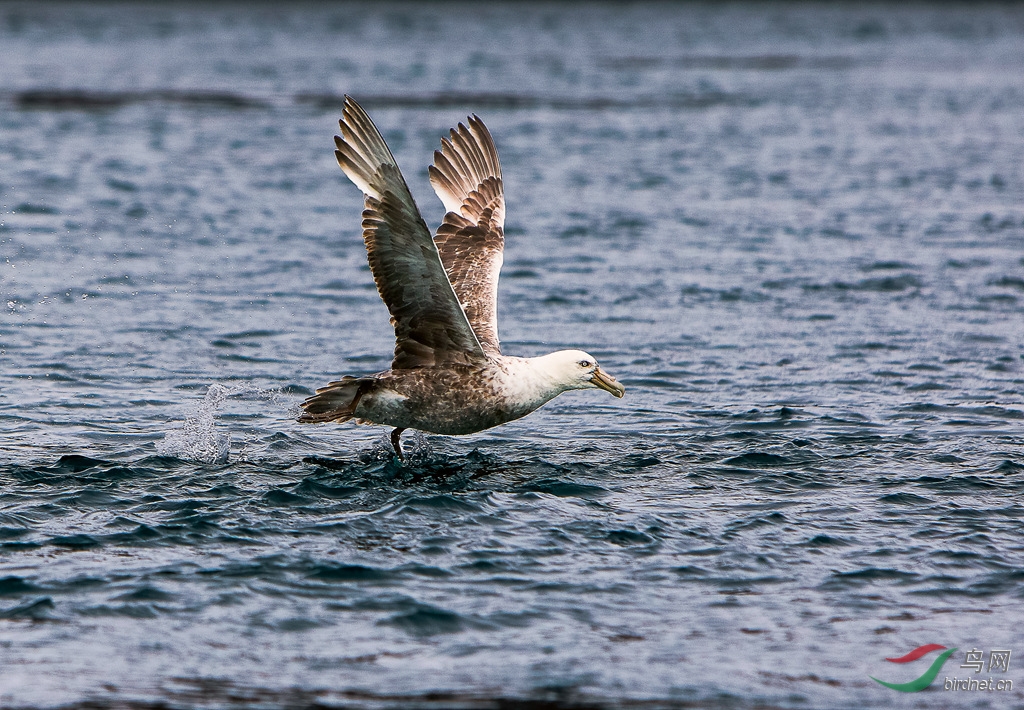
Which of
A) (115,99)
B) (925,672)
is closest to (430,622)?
(925,672)

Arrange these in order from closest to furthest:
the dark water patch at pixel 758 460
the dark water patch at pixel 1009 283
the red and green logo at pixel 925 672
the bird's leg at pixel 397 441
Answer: the red and green logo at pixel 925 672 < the dark water patch at pixel 758 460 < the bird's leg at pixel 397 441 < the dark water patch at pixel 1009 283

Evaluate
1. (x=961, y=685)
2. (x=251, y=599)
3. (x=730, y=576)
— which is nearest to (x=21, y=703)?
(x=251, y=599)

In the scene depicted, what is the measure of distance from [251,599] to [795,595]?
3.30 metres

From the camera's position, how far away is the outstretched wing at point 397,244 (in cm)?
945

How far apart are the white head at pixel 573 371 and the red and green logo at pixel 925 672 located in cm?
358

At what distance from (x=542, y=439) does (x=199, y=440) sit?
9.47 ft

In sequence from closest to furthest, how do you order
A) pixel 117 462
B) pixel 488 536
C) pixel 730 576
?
1. pixel 730 576
2. pixel 488 536
3. pixel 117 462

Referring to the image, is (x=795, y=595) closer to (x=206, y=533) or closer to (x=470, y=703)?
(x=470, y=703)

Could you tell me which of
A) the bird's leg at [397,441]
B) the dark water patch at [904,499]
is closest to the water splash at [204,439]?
the bird's leg at [397,441]

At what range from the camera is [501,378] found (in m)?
10.4

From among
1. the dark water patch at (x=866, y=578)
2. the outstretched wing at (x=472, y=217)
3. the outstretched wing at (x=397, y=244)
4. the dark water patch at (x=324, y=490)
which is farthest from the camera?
the outstretched wing at (x=472, y=217)

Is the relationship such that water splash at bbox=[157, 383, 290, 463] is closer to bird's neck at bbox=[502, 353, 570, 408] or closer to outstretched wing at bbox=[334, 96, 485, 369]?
outstretched wing at bbox=[334, 96, 485, 369]

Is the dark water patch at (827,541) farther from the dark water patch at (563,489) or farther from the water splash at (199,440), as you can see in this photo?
the water splash at (199,440)

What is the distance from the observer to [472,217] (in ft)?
41.1
